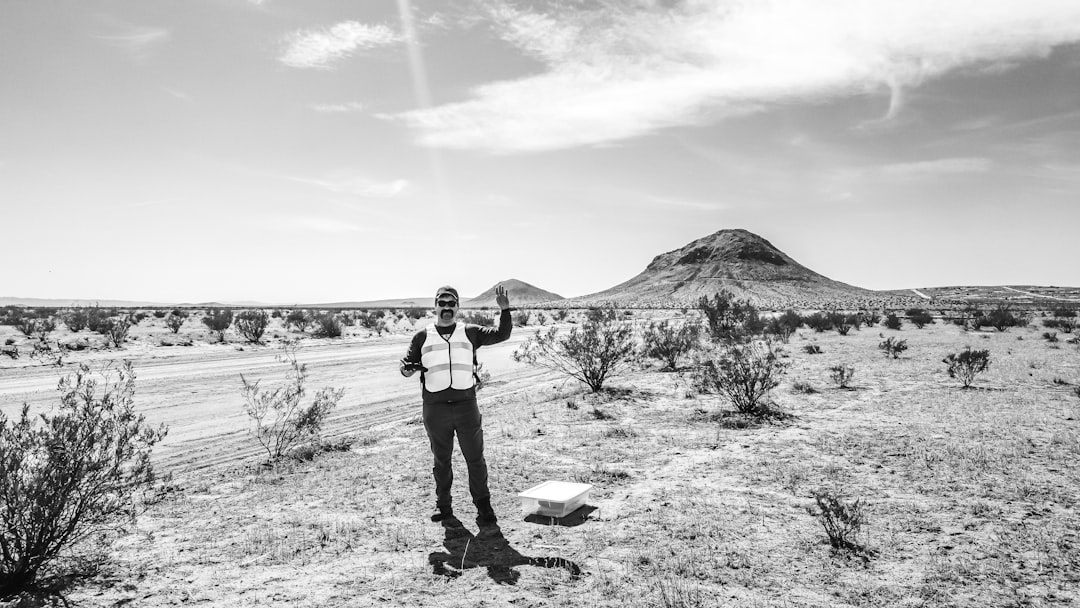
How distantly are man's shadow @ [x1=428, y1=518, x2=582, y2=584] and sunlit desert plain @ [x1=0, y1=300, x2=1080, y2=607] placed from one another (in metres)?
0.02

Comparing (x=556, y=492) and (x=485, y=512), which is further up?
(x=556, y=492)

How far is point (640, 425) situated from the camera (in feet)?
32.9

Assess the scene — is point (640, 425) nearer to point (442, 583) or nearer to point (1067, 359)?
point (442, 583)

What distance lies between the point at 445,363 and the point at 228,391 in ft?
37.5

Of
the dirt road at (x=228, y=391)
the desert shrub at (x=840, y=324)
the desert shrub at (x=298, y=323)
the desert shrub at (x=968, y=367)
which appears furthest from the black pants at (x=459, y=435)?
the desert shrub at (x=840, y=324)

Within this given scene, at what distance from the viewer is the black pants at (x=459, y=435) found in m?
5.37

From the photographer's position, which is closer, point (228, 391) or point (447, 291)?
point (447, 291)

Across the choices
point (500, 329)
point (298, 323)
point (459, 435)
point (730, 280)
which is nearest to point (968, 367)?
point (500, 329)

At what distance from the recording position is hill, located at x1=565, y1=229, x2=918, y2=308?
10300cm

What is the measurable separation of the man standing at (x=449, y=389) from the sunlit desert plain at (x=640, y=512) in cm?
39

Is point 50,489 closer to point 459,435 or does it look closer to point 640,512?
point 459,435

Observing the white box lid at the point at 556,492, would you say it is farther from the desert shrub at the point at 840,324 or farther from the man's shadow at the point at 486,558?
the desert shrub at the point at 840,324

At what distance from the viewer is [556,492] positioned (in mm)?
5750

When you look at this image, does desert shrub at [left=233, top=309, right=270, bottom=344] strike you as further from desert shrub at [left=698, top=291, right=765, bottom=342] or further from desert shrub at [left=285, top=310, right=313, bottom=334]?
desert shrub at [left=698, top=291, right=765, bottom=342]
